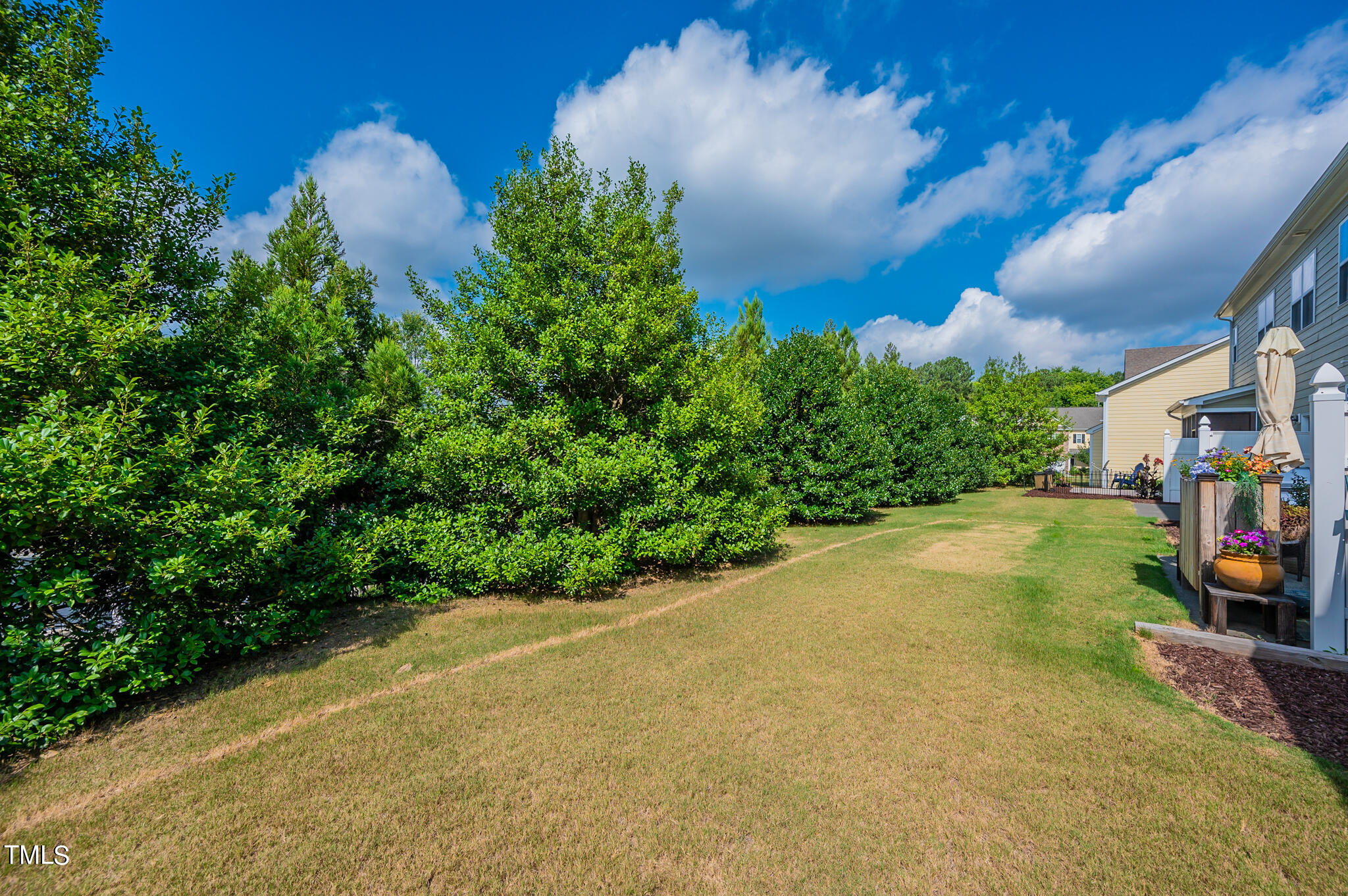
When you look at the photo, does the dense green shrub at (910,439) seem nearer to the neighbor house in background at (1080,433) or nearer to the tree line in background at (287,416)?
the tree line in background at (287,416)

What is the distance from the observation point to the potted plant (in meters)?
4.98

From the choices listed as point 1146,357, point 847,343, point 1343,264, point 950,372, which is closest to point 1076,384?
point 950,372

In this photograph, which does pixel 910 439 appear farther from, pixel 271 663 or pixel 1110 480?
pixel 271 663

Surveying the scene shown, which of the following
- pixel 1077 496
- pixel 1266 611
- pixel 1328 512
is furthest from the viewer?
pixel 1077 496

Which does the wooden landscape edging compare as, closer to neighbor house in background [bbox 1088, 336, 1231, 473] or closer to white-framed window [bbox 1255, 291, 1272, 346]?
white-framed window [bbox 1255, 291, 1272, 346]

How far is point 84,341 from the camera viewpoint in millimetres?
3945

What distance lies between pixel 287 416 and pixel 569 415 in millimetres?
3392

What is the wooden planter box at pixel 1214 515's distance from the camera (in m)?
5.26

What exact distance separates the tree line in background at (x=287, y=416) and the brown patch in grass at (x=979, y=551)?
2.72 m

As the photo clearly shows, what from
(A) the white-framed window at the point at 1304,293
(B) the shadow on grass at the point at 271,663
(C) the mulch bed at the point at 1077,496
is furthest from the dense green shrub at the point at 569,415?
(C) the mulch bed at the point at 1077,496

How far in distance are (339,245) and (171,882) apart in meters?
12.2

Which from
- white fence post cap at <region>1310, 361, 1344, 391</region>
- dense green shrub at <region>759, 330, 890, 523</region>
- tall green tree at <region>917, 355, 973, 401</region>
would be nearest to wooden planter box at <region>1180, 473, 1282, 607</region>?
white fence post cap at <region>1310, 361, 1344, 391</region>

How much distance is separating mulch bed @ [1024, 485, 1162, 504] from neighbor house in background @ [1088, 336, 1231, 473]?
10.9 ft

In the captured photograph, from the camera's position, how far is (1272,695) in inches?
158
